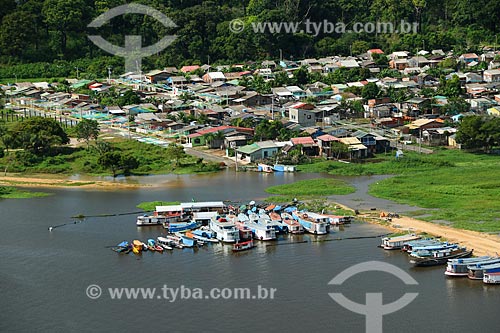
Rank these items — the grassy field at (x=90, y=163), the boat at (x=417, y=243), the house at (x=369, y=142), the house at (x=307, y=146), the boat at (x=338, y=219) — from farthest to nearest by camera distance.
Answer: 1. the house at (x=369, y=142)
2. the house at (x=307, y=146)
3. the grassy field at (x=90, y=163)
4. the boat at (x=338, y=219)
5. the boat at (x=417, y=243)

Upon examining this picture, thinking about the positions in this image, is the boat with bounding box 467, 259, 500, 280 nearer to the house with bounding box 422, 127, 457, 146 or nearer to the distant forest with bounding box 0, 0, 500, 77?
the house with bounding box 422, 127, 457, 146

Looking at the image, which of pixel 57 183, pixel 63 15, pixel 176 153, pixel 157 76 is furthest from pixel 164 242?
pixel 63 15

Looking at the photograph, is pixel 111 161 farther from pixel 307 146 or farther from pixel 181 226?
pixel 181 226

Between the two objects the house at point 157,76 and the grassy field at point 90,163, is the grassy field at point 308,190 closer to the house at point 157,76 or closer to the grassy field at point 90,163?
the grassy field at point 90,163

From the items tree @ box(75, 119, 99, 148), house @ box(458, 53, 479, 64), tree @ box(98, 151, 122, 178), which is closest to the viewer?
tree @ box(98, 151, 122, 178)

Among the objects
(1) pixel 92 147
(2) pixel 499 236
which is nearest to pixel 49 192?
(1) pixel 92 147

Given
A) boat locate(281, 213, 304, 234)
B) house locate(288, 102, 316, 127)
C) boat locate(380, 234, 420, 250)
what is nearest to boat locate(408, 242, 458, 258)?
boat locate(380, 234, 420, 250)

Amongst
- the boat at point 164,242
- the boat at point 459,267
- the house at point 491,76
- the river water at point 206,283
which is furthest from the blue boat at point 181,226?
the house at point 491,76
